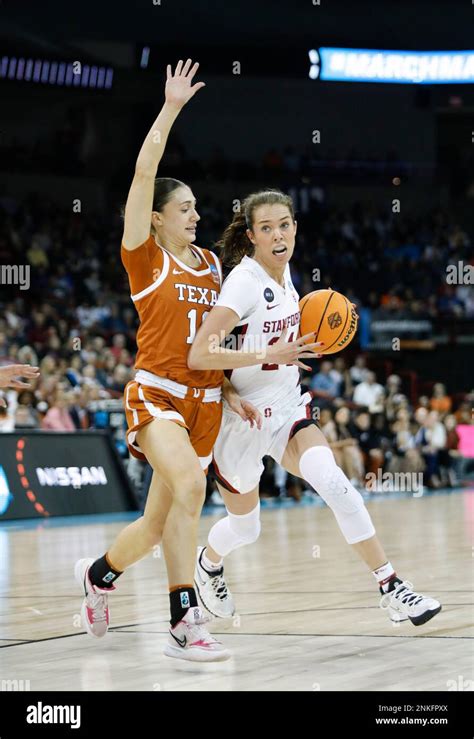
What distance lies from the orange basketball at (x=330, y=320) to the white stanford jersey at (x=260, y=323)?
0.10 m

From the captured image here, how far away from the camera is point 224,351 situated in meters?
5.23

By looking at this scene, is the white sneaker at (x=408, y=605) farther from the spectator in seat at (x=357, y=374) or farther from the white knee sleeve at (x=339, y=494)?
the spectator in seat at (x=357, y=374)

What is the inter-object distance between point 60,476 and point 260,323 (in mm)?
8830

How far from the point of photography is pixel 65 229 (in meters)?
24.7

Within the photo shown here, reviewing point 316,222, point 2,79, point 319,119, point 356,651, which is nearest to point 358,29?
point 319,119

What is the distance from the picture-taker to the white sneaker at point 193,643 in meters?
4.89

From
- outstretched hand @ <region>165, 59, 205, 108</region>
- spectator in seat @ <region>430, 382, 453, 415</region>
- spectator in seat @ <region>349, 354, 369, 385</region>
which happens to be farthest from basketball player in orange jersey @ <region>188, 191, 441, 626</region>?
spectator in seat @ <region>430, 382, 453, 415</region>

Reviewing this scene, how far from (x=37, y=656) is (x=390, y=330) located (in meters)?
20.4

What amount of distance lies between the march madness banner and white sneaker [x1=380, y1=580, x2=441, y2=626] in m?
8.64

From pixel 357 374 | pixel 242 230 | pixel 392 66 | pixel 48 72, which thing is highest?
pixel 392 66

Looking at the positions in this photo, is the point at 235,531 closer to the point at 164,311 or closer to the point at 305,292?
the point at 164,311

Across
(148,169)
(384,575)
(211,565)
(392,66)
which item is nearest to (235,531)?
(211,565)
